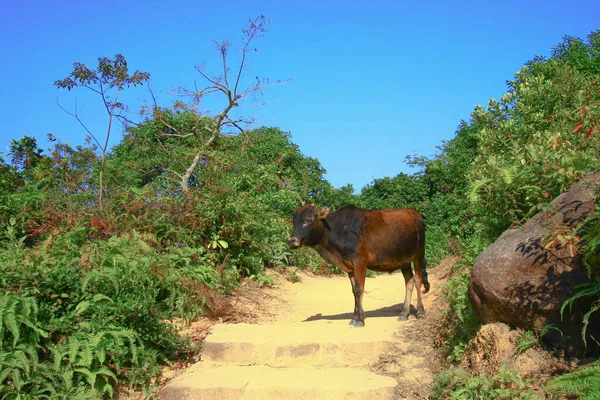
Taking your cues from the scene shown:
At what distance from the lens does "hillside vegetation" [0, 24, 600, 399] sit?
622cm

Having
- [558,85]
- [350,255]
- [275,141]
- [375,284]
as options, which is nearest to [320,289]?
[375,284]

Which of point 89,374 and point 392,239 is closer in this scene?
point 89,374

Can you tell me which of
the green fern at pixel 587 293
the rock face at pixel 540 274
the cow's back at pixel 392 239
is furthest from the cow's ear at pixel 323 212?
the green fern at pixel 587 293

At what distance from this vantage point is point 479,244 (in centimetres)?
744

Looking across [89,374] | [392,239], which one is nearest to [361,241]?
[392,239]

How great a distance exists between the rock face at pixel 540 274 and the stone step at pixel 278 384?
148cm

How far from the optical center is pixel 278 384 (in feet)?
21.1

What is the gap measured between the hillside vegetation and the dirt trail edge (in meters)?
0.45

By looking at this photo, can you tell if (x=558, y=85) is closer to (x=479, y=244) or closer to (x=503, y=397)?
(x=479, y=244)

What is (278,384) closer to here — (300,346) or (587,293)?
(300,346)

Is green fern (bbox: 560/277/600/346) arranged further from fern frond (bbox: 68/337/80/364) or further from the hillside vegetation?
fern frond (bbox: 68/337/80/364)

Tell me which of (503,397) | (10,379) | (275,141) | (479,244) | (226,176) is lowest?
(503,397)

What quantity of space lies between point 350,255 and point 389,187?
13.1 meters

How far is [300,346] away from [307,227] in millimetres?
2157
